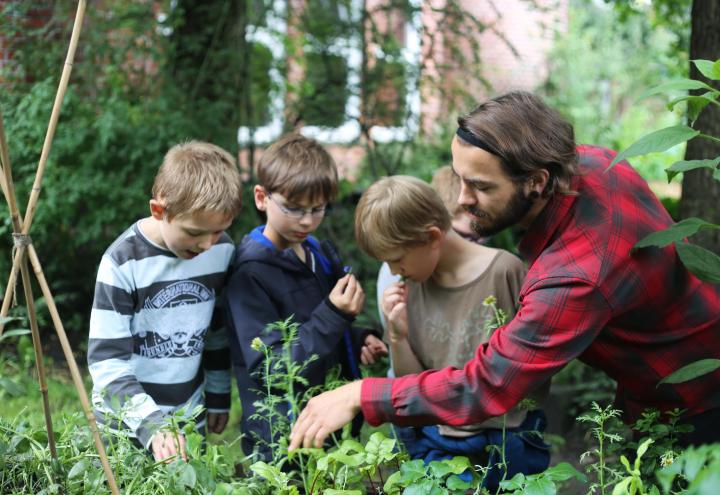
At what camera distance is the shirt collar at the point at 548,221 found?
2064 millimetres

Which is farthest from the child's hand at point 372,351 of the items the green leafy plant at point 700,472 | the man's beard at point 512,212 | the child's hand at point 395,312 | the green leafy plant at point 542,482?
the green leafy plant at point 700,472

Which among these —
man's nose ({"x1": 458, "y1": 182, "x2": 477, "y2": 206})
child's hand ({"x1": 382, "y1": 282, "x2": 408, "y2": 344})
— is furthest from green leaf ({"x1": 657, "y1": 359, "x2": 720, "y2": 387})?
child's hand ({"x1": 382, "y1": 282, "x2": 408, "y2": 344})

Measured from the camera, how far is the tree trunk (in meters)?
3.44

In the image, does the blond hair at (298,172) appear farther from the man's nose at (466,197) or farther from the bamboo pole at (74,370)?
the bamboo pole at (74,370)

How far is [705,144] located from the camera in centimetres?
353

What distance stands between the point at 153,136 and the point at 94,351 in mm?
3142

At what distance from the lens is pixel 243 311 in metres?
2.55

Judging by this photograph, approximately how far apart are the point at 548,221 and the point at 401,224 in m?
0.58

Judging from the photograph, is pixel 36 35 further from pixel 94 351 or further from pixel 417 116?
pixel 94 351

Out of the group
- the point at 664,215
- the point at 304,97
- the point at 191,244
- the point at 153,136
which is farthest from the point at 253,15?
the point at 664,215

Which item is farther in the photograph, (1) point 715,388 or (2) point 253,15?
(2) point 253,15

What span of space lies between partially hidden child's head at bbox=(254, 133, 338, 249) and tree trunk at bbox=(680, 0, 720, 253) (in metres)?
1.72

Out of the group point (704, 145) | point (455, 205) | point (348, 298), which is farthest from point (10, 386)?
point (704, 145)

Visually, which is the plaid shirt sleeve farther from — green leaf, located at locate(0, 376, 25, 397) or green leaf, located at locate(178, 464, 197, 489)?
green leaf, located at locate(0, 376, 25, 397)
